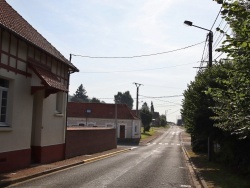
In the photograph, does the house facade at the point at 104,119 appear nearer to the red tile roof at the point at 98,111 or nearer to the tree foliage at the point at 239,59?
the red tile roof at the point at 98,111

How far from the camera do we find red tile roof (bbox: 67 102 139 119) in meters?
64.6

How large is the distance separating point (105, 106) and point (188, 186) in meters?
53.8

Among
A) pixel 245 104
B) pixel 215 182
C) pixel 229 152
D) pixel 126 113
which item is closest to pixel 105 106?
pixel 126 113

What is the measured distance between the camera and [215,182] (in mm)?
13164

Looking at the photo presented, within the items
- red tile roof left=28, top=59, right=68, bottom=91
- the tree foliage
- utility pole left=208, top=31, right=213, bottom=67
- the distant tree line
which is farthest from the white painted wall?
utility pole left=208, top=31, right=213, bottom=67

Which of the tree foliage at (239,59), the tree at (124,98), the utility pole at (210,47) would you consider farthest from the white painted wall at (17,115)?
the tree at (124,98)

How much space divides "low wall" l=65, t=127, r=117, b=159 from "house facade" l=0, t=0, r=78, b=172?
236cm

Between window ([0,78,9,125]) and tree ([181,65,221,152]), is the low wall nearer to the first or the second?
tree ([181,65,221,152])

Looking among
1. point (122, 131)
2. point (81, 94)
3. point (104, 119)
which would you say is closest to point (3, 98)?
point (104, 119)

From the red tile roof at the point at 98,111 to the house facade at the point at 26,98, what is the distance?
44.7 metres

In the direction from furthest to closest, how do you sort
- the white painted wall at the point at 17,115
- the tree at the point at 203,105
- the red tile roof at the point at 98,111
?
1. the red tile roof at the point at 98,111
2. the tree at the point at 203,105
3. the white painted wall at the point at 17,115

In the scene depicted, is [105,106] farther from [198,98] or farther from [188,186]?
[188,186]

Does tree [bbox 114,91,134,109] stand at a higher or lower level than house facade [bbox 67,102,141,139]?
higher

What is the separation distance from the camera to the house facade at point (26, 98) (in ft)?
45.5
